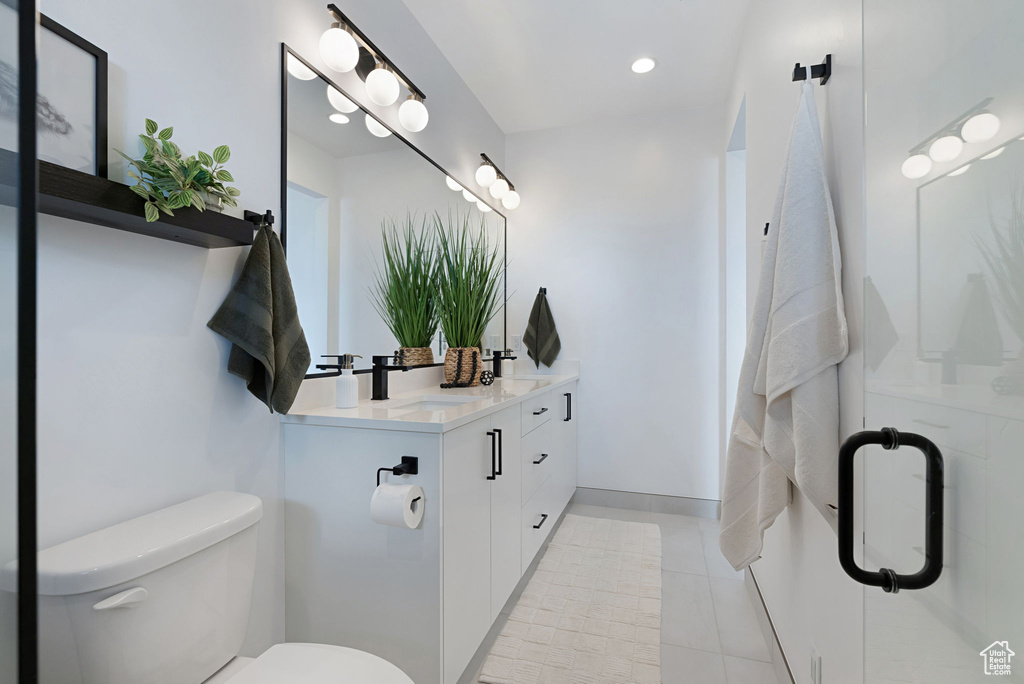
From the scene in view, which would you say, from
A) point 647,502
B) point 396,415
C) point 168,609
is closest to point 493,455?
point 396,415

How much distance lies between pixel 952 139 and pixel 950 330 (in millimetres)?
215

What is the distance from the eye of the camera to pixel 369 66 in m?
1.92

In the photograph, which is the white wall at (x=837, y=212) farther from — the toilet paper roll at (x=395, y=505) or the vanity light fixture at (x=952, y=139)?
the toilet paper roll at (x=395, y=505)

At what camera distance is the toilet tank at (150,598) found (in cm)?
83

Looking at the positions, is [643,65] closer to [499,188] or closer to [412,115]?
[499,188]

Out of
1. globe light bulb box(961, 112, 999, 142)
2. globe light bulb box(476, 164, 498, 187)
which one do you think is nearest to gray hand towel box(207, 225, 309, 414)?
globe light bulb box(961, 112, 999, 142)

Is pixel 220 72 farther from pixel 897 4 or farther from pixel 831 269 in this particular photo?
pixel 831 269

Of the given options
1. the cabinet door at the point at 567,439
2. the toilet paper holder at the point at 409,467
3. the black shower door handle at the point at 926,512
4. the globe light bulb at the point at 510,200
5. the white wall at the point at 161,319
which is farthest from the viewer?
the globe light bulb at the point at 510,200

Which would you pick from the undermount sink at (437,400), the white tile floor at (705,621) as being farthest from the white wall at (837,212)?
the undermount sink at (437,400)

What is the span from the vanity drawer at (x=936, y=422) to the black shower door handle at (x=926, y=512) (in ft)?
0.05

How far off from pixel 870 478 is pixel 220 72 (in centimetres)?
176

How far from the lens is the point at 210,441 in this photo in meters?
1.24

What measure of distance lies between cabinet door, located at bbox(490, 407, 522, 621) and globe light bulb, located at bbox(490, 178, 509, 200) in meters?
1.70

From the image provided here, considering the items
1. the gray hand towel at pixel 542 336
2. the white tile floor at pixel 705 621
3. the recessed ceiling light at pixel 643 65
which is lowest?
the white tile floor at pixel 705 621
